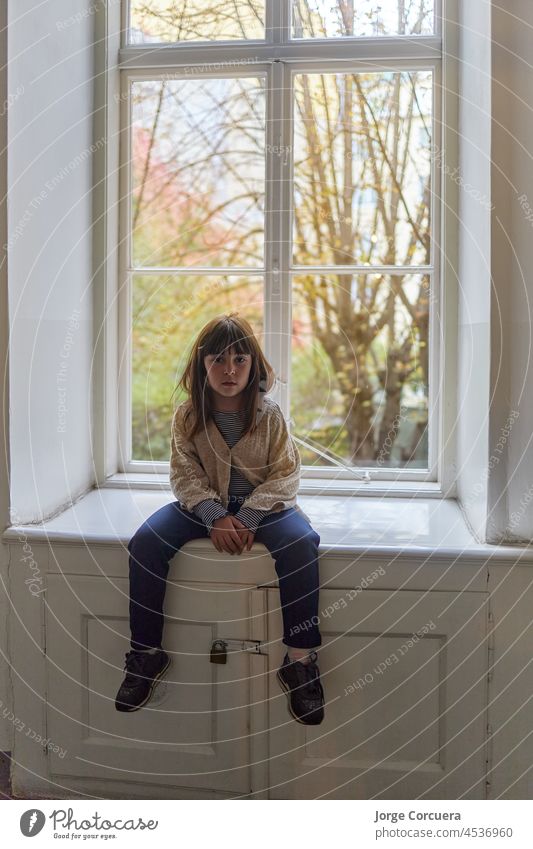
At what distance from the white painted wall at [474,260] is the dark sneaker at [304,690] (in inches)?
19.2

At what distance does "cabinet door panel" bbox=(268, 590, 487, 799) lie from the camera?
1713 mm

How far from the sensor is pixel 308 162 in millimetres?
2480

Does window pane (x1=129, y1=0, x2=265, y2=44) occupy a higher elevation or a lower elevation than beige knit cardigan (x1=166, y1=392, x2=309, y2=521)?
higher

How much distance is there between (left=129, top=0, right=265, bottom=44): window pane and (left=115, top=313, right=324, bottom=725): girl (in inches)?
38.3

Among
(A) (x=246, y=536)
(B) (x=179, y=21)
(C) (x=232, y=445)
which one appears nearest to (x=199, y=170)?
(B) (x=179, y=21)

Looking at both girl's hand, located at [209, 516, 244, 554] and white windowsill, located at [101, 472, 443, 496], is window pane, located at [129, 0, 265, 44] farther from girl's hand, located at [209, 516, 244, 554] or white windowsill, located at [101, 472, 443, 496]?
girl's hand, located at [209, 516, 244, 554]

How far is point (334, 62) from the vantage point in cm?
219

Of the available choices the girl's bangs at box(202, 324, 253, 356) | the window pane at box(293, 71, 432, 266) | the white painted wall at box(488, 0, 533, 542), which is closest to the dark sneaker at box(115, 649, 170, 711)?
the girl's bangs at box(202, 324, 253, 356)

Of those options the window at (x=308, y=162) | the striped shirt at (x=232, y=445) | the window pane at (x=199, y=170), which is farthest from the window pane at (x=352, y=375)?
the striped shirt at (x=232, y=445)

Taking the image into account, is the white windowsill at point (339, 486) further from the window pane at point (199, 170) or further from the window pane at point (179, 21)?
the window pane at point (179, 21)

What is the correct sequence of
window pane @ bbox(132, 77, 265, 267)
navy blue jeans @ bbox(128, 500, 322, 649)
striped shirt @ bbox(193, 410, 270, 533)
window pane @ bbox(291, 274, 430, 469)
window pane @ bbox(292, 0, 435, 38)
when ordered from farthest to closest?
window pane @ bbox(291, 274, 430, 469)
window pane @ bbox(132, 77, 265, 267)
window pane @ bbox(292, 0, 435, 38)
striped shirt @ bbox(193, 410, 270, 533)
navy blue jeans @ bbox(128, 500, 322, 649)

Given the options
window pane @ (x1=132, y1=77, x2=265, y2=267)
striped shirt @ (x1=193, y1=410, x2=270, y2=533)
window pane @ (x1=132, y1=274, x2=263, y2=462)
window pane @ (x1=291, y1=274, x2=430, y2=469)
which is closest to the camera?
striped shirt @ (x1=193, y1=410, x2=270, y2=533)

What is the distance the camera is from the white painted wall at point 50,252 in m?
1.81

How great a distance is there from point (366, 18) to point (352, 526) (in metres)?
1.41
